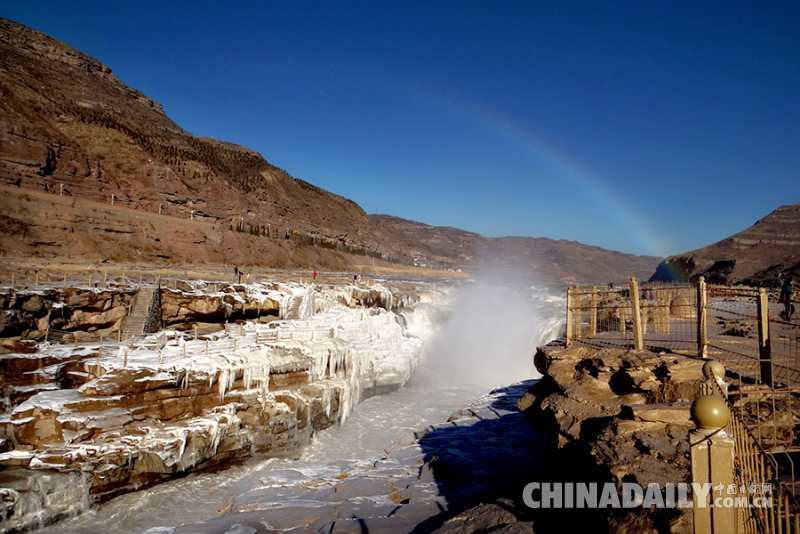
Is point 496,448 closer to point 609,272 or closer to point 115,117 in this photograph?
point 115,117

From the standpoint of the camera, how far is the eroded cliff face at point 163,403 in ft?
26.2

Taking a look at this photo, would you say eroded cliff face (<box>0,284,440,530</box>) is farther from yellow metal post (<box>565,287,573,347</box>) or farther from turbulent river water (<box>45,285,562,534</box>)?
yellow metal post (<box>565,287,573,347</box>)

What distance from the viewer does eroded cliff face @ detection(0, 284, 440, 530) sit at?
314 inches

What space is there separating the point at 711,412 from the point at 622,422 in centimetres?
389

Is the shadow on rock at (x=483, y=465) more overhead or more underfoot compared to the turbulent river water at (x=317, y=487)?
more overhead

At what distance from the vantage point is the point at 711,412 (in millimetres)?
2445

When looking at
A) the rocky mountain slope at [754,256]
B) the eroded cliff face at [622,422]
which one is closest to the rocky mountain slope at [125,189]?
the eroded cliff face at [622,422]

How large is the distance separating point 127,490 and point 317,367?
19.4 feet

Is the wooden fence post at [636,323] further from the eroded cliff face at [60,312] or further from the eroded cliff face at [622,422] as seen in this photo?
the eroded cliff face at [60,312]

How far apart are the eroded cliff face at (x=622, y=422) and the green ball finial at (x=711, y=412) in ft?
6.19

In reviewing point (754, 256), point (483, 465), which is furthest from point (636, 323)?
point (754, 256)

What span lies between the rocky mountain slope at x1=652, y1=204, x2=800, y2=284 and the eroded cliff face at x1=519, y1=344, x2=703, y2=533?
81.3ft

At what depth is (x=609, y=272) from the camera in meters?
121

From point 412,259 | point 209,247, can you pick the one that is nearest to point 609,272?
point 412,259
